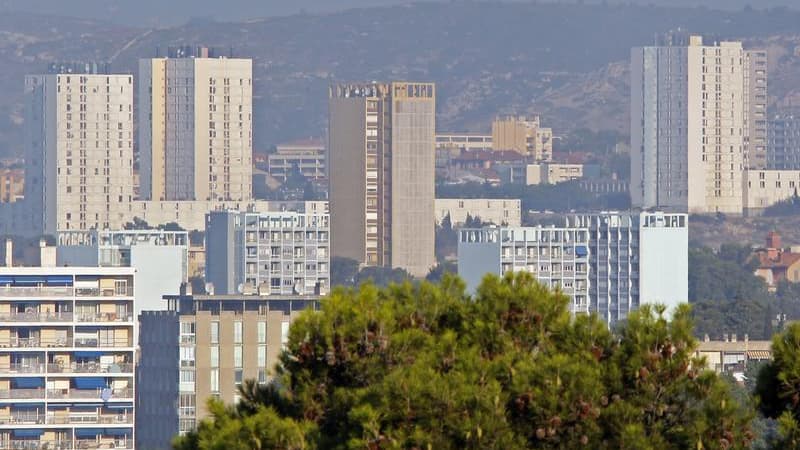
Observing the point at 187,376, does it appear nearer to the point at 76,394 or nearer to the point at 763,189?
the point at 76,394

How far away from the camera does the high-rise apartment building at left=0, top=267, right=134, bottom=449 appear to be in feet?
169

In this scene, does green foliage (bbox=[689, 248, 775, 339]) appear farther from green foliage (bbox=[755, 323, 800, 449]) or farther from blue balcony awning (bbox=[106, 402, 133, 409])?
green foliage (bbox=[755, 323, 800, 449])

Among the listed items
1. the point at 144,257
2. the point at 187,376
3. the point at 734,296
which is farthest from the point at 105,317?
the point at 734,296

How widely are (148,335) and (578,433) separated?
54.5 metres

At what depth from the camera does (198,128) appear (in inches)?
7106

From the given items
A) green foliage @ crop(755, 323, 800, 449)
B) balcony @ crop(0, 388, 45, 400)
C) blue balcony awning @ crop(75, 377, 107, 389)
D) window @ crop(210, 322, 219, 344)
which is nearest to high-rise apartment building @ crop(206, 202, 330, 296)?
window @ crop(210, 322, 219, 344)

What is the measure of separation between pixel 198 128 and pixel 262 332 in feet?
401

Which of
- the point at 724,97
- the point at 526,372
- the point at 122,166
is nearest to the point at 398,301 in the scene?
the point at 526,372

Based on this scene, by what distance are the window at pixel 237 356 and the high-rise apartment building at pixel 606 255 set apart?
53.6 meters

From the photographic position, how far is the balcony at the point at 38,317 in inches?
2061

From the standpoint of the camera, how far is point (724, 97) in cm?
19275

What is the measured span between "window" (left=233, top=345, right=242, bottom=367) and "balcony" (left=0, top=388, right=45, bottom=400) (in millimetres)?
7010

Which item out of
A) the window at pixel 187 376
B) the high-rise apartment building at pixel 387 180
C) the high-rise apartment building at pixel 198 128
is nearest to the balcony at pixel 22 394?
the window at pixel 187 376

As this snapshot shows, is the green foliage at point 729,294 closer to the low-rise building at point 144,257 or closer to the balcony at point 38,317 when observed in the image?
the low-rise building at point 144,257
